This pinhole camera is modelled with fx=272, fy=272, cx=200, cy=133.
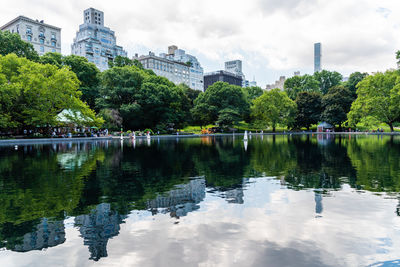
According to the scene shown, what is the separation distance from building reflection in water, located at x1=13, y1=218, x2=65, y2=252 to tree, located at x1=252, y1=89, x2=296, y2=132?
81.4 m

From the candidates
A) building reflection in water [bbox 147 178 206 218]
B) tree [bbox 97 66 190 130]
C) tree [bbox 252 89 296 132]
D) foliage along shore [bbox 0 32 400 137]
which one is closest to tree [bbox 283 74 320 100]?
foliage along shore [bbox 0 32 400 137]

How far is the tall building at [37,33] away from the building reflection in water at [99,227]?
397ft

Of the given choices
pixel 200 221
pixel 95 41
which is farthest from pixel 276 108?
pixel 95 41

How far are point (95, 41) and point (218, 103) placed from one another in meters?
87.8

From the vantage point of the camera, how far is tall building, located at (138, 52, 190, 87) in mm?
155125

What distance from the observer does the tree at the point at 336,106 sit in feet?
273

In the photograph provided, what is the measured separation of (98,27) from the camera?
147875 mm

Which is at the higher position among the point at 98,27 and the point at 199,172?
the point at 98,27

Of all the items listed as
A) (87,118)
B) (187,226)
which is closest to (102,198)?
(187,226)

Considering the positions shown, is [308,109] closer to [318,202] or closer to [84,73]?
[84,73]

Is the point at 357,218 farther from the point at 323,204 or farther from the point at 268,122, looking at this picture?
the point at 268,122

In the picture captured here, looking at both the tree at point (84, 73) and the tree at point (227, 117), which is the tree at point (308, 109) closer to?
the tree at point (227, 117)

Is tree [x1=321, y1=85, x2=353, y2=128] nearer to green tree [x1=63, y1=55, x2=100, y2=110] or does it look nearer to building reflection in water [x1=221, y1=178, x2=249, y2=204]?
green tree [x1=63, y1=55, x2=100, y2=110]

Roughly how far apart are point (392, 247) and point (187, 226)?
3.91 metres
